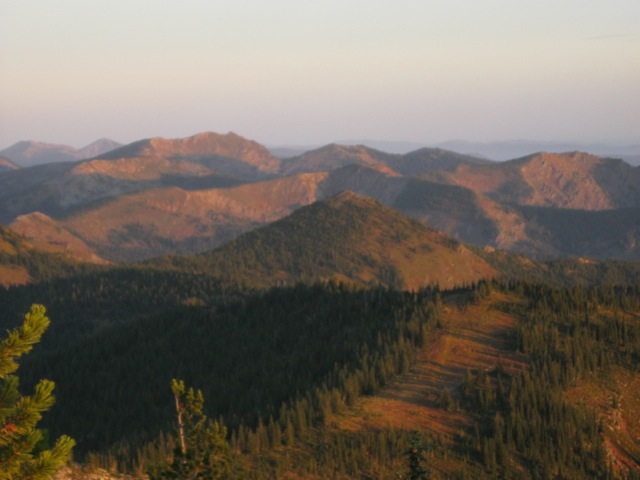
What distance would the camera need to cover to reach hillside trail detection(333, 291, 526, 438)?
11200cm

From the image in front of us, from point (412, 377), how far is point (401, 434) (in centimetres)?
2013

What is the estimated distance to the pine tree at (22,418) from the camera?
2667 centimetres

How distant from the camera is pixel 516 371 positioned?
12612cm

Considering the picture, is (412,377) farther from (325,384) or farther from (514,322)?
(514,322)

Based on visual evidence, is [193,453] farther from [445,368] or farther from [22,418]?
[445,368]

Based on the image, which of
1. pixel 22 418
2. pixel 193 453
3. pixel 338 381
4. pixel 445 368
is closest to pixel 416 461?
pixel 193 453

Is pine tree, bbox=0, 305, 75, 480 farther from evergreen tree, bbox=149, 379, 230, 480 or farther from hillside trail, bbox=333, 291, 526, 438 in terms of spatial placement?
hillside trail, bbox=333, 291, 526, 438

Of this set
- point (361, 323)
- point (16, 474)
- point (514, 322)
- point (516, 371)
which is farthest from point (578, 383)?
point (16, 474)

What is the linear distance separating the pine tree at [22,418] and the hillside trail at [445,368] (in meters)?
84.1

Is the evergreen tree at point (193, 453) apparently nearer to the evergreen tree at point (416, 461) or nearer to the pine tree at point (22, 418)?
the evergreen tree at point (416, 461)

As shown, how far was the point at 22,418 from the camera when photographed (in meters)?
27.5

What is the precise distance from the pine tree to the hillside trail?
276ft

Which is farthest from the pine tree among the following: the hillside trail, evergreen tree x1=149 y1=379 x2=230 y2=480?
the hillside trail

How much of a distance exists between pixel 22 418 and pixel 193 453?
27884 millimetres
